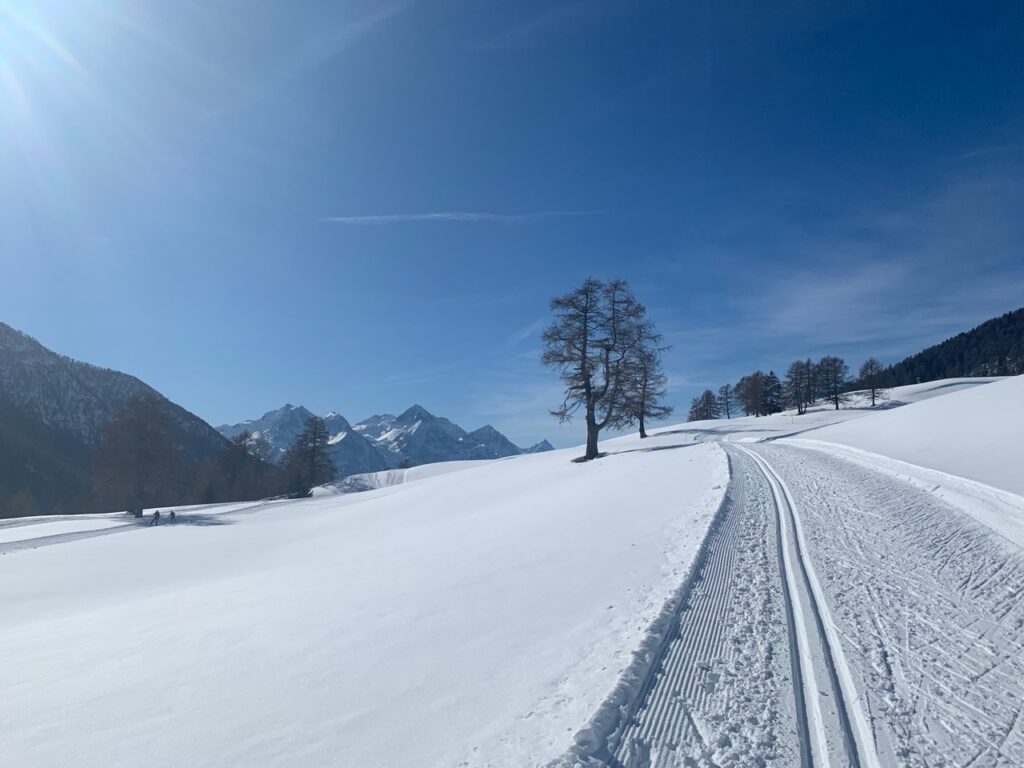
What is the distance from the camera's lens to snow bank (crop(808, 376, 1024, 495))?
36.8 feet

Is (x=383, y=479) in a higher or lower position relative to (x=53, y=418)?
lower

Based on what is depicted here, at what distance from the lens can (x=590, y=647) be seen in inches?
177

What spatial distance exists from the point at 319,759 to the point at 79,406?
583 feet

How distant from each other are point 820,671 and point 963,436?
15.9m

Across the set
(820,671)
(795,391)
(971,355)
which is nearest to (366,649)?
(820,671)

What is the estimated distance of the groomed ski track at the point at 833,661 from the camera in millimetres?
3070

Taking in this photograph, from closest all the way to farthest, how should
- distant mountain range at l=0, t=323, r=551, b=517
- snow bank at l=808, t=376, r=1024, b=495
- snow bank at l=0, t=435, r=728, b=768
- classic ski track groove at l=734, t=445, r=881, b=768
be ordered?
classic ski track groove at l=734, t=445, r=881, b=768 → snow bank at l=0, t=435, r=728, b=768 → snow bank at l=808, t=376, r=1024, b=495 → distant mountain range at l=0, t=323, r=551, b=517

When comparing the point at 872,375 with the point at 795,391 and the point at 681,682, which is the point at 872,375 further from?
the point at 681,682

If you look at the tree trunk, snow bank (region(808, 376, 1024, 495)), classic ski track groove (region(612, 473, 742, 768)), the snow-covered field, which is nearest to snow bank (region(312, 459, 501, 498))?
the tree trunk

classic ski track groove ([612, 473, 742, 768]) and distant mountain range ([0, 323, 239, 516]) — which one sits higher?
distant mountain range ([0, 323, 239, 516])

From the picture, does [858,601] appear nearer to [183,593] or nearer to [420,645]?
[420,645]

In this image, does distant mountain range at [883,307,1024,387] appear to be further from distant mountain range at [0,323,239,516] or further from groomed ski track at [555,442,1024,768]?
distant mountain range at [0,323,239,516]

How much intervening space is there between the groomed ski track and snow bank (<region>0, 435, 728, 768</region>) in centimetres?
40

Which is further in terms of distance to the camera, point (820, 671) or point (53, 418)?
point (53, 418)
